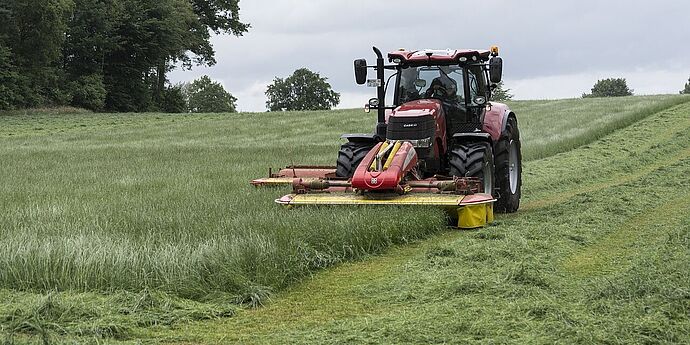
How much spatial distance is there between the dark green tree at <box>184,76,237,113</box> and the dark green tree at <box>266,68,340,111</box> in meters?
6.28

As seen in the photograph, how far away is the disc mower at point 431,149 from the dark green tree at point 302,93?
265 ft

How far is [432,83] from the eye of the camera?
1150cm

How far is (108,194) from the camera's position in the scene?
1215 centimetres

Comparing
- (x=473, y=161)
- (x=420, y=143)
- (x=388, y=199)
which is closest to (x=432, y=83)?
(x=420, y=143)

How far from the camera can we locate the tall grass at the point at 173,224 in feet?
21.0

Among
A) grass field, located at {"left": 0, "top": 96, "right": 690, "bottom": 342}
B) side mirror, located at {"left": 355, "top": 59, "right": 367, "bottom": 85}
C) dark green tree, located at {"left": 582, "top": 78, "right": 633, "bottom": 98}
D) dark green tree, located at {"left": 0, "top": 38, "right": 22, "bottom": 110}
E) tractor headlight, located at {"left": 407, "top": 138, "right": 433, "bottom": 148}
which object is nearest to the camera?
grass field, located at {"left": 0, "top": 96, "right": 690, "bottom": 342}

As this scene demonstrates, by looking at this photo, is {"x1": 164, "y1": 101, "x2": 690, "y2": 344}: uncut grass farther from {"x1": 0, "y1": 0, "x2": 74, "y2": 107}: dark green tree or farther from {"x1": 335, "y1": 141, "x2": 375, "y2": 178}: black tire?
{"x1": 0, "y1": 0, "x2": 74, "y2": 107}: dark green tree

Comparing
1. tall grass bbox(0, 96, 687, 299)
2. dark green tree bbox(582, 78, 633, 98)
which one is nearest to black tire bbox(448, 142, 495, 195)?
tall grass bbox(0, 96, 687, 299)

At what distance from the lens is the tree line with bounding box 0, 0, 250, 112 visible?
47.4 m

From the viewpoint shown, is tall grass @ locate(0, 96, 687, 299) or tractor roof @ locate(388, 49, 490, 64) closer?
tall grass @ locate(0, 96, 687, 299)

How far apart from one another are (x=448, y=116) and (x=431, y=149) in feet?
3.12

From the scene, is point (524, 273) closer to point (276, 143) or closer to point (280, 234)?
point (280, 234)

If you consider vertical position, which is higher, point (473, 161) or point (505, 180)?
point (473, 161)

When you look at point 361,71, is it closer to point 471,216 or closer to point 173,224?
point 471,216
